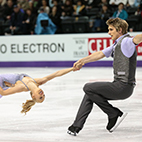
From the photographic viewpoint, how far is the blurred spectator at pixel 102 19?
38.5ft

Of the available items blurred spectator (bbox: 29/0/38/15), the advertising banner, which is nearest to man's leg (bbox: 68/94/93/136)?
the advertising banner

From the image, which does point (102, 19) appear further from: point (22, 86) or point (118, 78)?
point (22, 86)

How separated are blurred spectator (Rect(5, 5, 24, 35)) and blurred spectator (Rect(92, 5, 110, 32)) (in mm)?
2909

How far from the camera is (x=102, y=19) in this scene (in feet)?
38.8

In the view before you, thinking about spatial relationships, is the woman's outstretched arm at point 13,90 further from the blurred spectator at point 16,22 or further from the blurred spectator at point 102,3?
the blurred spectator at point 16,22

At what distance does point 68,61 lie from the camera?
466 inches

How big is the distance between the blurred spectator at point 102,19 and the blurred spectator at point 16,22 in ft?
9.54

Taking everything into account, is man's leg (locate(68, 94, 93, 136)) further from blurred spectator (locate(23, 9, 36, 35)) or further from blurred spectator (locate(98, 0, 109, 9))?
blurred spectator (locate(23, 9, 36, 35))

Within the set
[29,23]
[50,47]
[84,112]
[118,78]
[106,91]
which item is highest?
[118,78]

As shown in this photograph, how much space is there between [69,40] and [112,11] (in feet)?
6.27

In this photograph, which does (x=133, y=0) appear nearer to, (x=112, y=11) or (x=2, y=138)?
(x=112, y=11)

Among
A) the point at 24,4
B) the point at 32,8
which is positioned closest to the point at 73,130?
the point at 32,8

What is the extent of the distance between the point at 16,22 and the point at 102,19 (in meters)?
3.36

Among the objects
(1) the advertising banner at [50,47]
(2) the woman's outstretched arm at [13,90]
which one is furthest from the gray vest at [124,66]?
(1) the advertising banner at [50,47]
